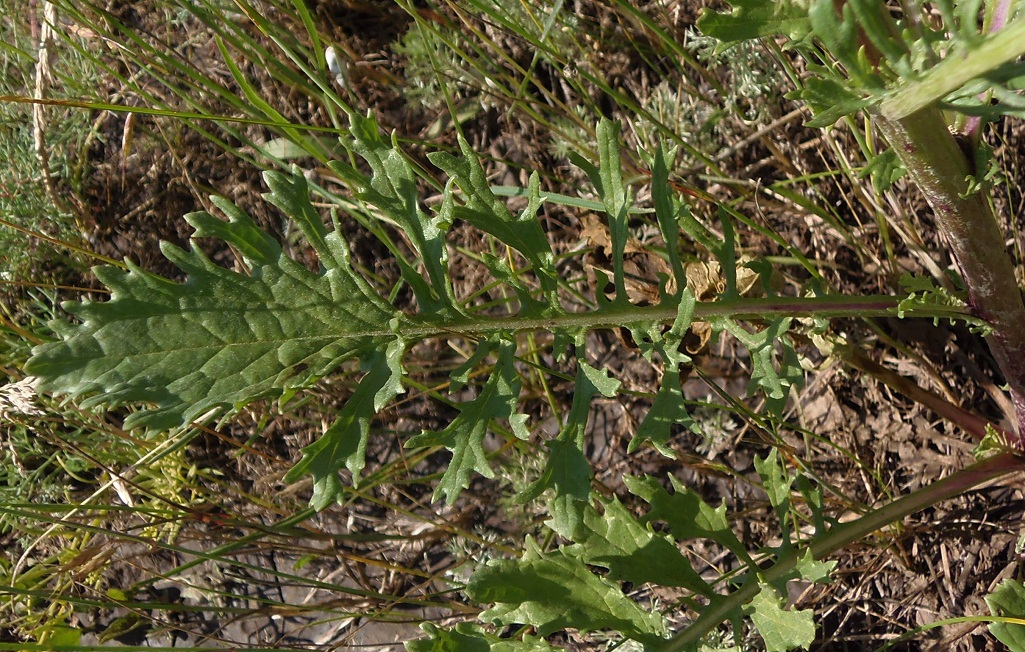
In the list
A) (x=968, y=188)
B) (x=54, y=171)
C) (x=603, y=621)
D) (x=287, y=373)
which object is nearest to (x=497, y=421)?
(x=603, y=621)

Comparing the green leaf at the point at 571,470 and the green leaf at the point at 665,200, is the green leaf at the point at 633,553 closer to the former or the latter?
the green leaf at the point at 571,470

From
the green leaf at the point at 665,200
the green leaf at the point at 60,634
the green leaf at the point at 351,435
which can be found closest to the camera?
the green leaf at the point at 351,435

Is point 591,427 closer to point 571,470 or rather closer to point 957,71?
point 571,470

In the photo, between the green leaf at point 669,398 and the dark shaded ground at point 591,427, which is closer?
the green leaf at point 669,398

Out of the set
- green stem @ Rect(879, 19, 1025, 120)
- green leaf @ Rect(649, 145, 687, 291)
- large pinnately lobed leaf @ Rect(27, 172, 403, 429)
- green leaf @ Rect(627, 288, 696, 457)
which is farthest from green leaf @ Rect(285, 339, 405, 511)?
green stem @ Rect(879, 19, 1025, 120)

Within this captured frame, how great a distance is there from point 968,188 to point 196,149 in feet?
8.26

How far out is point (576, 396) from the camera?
176cm

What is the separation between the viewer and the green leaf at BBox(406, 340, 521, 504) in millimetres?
1627

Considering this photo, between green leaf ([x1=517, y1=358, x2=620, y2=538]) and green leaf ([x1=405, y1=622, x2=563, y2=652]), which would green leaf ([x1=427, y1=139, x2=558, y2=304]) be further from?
green leaf ([x1=405, y1=622, x2=563, y2=652])

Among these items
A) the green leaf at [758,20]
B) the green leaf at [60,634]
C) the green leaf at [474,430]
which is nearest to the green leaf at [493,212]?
the green leaf at [474,430]

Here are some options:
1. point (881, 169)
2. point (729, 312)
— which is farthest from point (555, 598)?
point (881, 169)

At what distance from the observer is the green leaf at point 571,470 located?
166cm

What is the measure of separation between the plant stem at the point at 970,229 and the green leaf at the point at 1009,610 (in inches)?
15.8

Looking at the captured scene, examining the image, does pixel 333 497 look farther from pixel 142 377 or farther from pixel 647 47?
pixel 647 47
